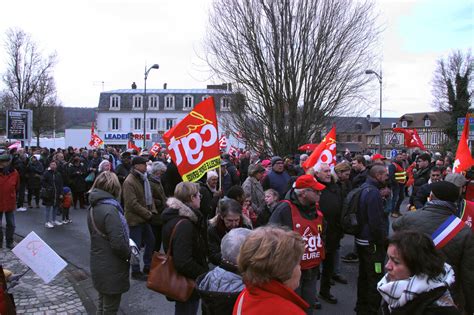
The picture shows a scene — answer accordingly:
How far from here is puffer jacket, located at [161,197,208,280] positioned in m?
3.73

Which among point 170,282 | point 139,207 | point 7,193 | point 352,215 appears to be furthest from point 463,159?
point 7,193

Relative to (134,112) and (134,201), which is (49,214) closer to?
(134,201)

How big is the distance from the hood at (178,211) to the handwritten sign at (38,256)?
4.45 ft

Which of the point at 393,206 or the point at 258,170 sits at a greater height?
the point at 258,170

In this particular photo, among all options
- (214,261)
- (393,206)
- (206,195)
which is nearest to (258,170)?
(206,195)

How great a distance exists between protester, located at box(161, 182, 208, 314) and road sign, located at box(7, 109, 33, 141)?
581 inches

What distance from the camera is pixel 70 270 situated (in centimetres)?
715

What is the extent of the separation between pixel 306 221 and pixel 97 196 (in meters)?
2.20

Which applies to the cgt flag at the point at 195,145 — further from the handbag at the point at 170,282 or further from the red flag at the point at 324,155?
the red flag at the point at 324,155

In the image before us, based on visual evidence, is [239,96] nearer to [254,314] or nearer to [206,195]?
[206,195]

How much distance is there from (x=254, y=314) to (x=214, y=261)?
80.0 inches

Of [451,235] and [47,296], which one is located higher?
[451,235]

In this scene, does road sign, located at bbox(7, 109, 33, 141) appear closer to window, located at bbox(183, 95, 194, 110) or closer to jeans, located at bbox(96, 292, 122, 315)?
jeans, located at bbox(96, 292, 122, 315)

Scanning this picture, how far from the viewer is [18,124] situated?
16672 millimetres
